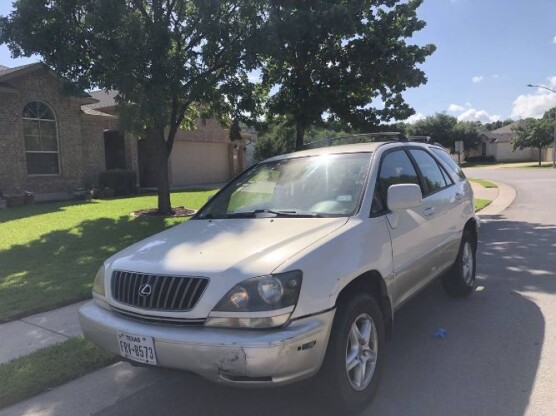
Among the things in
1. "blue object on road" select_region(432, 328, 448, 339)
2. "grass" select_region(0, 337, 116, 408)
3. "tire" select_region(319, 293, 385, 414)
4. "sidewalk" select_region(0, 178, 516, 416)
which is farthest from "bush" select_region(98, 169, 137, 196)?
"tire" select_region(319, 293, 385, 414)

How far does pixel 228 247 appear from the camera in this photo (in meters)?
3.28

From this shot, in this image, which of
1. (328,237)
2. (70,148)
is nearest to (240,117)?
(70,148)

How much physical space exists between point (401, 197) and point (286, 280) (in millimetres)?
1387

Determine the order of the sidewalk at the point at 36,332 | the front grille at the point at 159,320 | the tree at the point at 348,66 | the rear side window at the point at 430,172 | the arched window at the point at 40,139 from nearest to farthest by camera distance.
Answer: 1. the front grille at the point at 159,320
2. the sidewalk at the point at 36,332
3. the rear side window at the point at 430,172
4. the tree at the point at 348,66
5. the arched window at the point at 40,139

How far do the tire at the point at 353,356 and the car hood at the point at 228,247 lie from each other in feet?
1.73

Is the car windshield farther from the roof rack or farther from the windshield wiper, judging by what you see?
the roof rack

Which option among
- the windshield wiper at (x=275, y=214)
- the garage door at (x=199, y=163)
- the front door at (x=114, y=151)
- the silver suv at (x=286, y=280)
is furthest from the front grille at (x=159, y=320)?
the garage door at (x=199, y=163)

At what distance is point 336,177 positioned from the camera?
4145 millimetres

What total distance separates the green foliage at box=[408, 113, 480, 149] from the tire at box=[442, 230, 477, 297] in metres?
58.4

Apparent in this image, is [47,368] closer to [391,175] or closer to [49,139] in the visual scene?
[391,175]

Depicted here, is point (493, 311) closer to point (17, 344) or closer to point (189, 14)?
point (17, 344)

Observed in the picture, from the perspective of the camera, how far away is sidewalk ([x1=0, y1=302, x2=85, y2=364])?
4504 mm

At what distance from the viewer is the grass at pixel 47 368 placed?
3676mm

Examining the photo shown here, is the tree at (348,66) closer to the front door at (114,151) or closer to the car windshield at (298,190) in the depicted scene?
the car windshield at (298,190)
